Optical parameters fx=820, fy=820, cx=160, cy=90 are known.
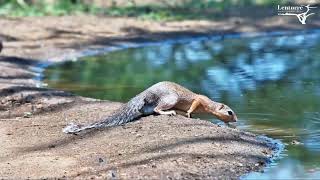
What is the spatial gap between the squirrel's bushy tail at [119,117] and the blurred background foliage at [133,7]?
1707cm

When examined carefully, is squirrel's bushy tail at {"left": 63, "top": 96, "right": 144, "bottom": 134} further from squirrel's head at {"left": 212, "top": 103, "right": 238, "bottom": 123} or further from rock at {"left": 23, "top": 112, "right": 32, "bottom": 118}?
rock at {"left": 23, "top": 112, "right": 32, "bottom": 118}

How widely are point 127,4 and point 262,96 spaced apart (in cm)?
1946

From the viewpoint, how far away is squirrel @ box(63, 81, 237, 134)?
32.0ft

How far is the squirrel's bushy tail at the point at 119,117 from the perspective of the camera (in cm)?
935

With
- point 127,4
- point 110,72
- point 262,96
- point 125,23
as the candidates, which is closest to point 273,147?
point 262,96

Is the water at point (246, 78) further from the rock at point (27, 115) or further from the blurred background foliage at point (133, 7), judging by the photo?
the blurred background foliage at point (133, 7)

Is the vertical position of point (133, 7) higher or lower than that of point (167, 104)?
lower

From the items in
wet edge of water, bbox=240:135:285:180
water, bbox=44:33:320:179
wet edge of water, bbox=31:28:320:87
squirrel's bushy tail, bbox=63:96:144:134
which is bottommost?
wet edge of water, bbox=31:28:320:87

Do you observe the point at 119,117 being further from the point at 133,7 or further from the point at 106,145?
the point at 133,7

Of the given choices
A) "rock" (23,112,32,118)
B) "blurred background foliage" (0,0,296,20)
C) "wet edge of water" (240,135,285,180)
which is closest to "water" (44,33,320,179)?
"wet edge of water" (240,135,285,180)

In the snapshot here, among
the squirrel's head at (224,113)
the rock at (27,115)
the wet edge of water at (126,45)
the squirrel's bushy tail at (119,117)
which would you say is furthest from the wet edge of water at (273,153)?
the wet edge of water at (126,45)

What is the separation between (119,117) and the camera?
9.56 meters

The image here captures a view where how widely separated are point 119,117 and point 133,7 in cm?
2031

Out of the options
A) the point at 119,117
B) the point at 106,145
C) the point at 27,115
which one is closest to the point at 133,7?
the point at 27,115
